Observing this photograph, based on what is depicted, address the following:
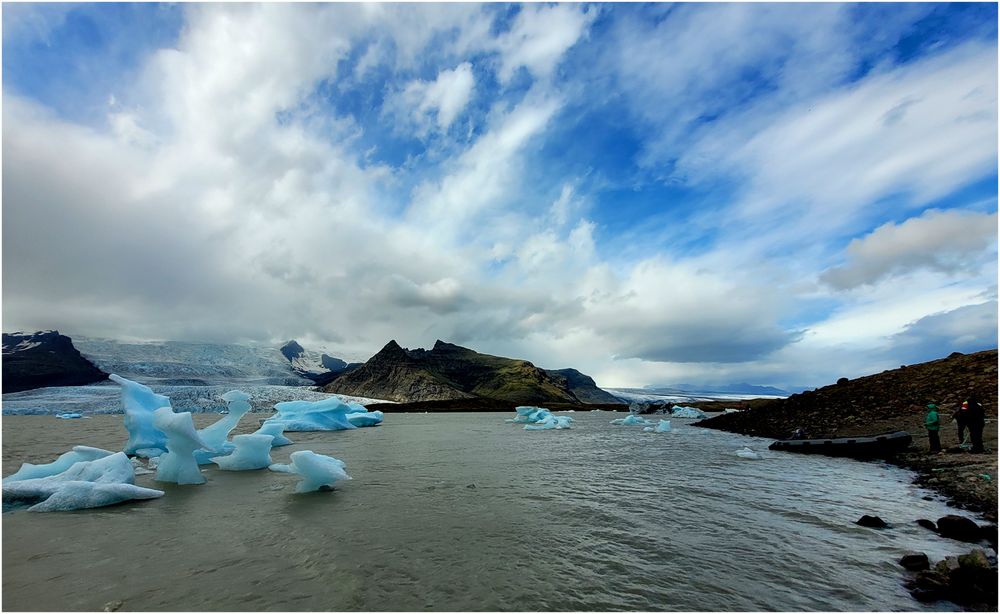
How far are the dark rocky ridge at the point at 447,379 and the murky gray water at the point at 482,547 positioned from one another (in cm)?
10806

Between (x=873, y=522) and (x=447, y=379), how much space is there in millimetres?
150914

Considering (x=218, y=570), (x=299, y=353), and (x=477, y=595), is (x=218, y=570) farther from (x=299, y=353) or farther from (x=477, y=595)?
(x=299, y=353)

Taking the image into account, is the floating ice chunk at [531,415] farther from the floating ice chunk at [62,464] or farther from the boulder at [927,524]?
the boulder at [927,524]

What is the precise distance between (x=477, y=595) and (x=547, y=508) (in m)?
5.10

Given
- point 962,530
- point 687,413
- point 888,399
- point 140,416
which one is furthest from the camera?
point 687,413

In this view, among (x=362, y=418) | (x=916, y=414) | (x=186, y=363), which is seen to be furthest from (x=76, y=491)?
→ (x=186, y=363)

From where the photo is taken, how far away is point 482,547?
7742mm

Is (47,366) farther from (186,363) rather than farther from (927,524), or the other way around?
(927,524)

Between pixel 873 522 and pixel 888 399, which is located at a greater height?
pixel 888 399

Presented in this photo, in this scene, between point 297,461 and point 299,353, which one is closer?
point 297,461

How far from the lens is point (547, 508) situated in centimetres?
1066

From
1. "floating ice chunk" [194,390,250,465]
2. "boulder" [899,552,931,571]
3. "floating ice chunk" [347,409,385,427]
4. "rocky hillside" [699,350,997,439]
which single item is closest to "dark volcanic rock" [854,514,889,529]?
"boulder" [899,552,931,571]

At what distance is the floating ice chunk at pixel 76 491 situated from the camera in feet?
32.3

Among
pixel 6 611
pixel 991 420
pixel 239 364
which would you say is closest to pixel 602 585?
pixel 6 611
